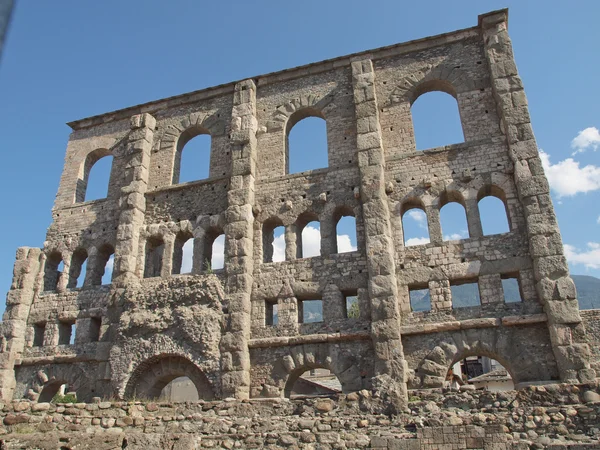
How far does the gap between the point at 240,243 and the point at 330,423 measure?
6.17 metres

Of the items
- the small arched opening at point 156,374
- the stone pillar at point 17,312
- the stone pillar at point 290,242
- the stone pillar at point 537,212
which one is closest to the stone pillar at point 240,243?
the stone pillar at point 290,242

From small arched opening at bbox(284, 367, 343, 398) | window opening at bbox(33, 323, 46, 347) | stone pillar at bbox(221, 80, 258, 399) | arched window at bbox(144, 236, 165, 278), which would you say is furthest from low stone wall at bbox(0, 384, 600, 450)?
small arched opening at bbox(284, 367, 343, 398)

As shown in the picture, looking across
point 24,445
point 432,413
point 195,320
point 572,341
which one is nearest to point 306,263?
point 195,320

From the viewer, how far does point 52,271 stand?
16.8 m

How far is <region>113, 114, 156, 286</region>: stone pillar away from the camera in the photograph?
49.6ft

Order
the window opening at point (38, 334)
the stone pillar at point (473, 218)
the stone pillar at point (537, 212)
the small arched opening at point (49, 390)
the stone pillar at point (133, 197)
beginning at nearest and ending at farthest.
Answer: the stone pillar at point (537, 212) < the stone pillar at point (473, 218) < the small arched opening at point (49, 390) < the stone pillar at point (133, 197) < the window opening at point (38, 334)

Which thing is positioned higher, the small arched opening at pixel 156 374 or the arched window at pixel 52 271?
the arched window at pixel 52 271

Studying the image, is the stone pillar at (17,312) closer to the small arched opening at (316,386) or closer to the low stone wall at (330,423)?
the low stone wall at (330,423)

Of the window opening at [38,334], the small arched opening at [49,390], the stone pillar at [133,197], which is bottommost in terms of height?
the small arched opening at [49,390]

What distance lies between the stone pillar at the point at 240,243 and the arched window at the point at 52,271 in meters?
6.52

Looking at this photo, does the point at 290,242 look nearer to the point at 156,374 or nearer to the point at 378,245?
the point at 378,245

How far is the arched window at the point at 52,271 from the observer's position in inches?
648

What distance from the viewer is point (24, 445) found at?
323 inches

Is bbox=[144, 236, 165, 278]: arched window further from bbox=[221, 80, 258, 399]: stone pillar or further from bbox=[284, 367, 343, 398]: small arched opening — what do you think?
bbox=[284, 367, 343, 398]: small arched opening
